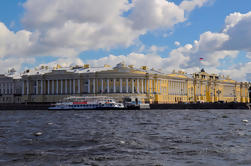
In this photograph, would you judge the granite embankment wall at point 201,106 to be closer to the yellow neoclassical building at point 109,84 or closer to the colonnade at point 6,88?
the yellow neoclassical building at point 109,84

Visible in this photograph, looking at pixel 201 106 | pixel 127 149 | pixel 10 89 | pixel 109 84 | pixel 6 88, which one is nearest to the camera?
pixel 127 149

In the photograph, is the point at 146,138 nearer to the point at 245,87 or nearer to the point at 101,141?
the point at 101,141

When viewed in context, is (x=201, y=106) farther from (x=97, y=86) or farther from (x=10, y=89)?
(x=10, y=89)

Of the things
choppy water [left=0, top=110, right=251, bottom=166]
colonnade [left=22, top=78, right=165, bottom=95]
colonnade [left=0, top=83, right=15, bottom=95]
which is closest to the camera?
choppy water [left=0, top=110, right=251, bottom=166]

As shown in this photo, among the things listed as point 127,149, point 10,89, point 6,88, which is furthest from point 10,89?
point 127,149

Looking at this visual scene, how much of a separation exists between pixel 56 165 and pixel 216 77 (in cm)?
10664

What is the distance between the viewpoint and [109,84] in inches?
3233

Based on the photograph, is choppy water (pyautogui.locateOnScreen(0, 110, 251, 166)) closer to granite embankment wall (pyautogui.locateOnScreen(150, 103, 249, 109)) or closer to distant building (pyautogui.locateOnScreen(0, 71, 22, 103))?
granite embankment wall (pyautogui.locateOnScreen(150, 103, 249, 109))

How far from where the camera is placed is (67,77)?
8525 cm

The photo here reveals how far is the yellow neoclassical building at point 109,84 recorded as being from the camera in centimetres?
8169

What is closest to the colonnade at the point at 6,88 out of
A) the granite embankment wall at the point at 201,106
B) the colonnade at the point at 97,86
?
the colonnade at the point at 97,86

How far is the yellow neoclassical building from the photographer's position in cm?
8169

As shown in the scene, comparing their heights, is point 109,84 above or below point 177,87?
above

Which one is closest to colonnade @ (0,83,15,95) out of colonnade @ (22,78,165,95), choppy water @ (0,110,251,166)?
colonnade @ (22,78,165,95)
